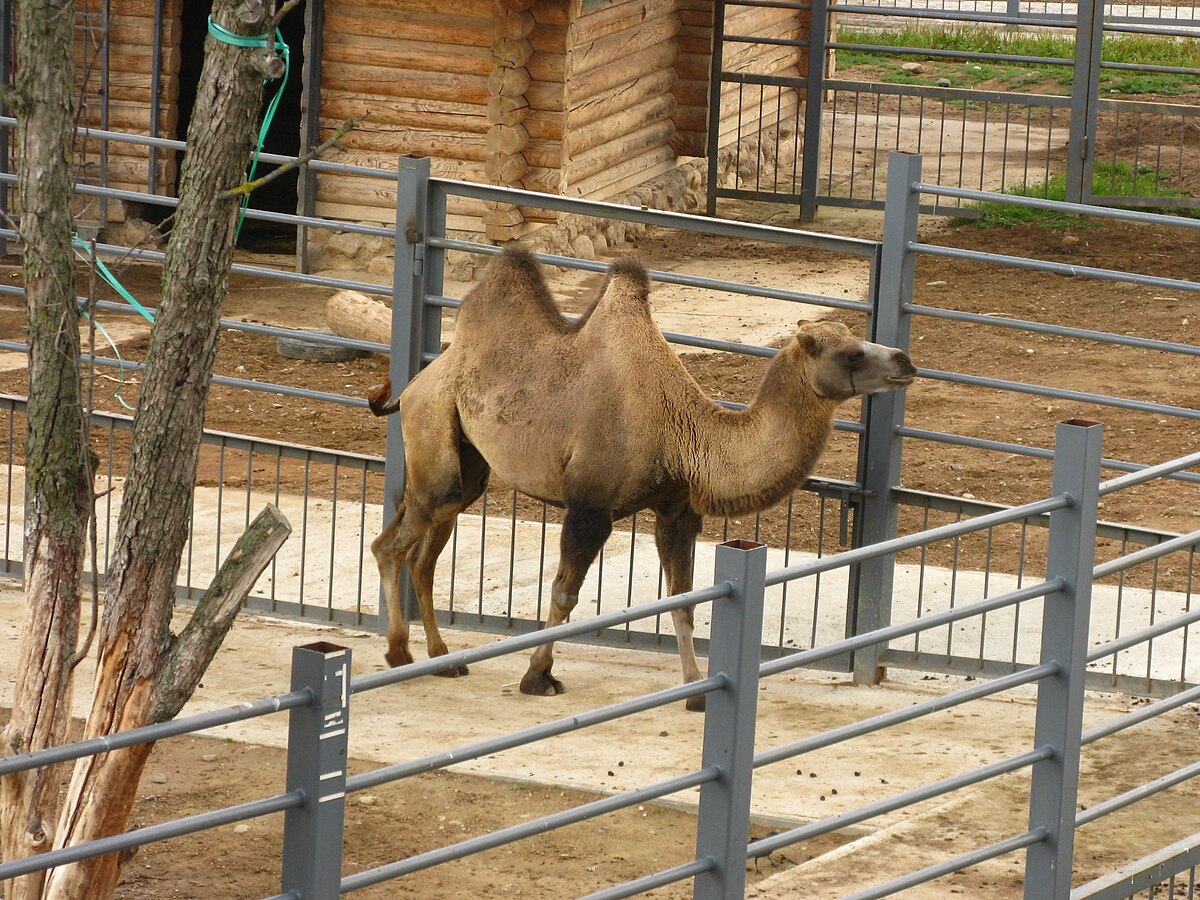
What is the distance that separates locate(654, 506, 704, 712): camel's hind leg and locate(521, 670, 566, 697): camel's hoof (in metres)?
0.52

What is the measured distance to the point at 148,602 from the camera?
5.21 m

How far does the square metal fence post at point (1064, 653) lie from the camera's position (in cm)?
440

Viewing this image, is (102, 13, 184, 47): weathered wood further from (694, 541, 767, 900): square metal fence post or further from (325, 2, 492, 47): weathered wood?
(694, 541, 767, 900): square metal fence post

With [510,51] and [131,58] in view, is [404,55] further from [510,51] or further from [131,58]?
[131,58]

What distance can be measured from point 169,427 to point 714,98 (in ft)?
43.0

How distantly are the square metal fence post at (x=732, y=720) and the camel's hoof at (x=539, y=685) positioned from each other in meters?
3.69

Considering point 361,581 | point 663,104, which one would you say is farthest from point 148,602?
point 663,104

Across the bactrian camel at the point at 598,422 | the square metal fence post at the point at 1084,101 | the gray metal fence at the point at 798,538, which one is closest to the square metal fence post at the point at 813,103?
the square metal fence post at the point at 1084,101

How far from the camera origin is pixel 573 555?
289 inches

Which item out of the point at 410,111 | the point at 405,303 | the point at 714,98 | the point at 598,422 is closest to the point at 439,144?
the point at 410,111

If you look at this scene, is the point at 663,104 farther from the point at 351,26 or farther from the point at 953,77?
the point at 953,77

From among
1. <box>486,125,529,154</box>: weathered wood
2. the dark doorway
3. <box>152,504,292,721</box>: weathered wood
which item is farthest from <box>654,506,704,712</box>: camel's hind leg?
the dark doorway

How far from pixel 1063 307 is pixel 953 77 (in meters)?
12.0

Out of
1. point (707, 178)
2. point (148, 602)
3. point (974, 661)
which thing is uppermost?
point (707, 178)
